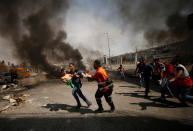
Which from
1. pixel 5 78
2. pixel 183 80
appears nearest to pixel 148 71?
pixel 183 80

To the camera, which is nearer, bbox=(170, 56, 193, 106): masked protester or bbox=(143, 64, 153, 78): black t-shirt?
bbox=(170, 56, 193, 106): masked protester

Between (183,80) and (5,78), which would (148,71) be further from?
(5,78)

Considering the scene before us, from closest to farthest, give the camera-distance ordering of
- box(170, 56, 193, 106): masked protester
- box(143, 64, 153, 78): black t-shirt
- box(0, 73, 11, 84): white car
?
box(170, 56, 193, 106): masked protester → box(143, 64, 153, 78): black t-shirt → box(0, 73, 11, 84): white car

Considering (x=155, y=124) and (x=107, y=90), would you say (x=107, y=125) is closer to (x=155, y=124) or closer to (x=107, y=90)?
(x=107, y=90)

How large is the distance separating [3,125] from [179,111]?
18.1 ft

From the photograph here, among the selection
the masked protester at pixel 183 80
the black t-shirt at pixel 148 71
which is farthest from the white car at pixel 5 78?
the masked protester at pixel 183 80

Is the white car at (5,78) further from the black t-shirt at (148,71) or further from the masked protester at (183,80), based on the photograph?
the masked protester at (183,80)

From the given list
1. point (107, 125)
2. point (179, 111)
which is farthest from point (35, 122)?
point (179, 111)

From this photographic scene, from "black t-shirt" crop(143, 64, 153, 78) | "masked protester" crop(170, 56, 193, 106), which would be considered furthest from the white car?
"masked protester" crop(170, 56, 193, 106)

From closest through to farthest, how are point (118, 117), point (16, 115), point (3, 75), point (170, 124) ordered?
point (170, 124)
point (118, 117)
point (16, 115)
point (3, 75)

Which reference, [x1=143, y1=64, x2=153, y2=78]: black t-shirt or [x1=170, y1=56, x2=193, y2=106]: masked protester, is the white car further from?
[x1=170, y1=56, x2=193, y2=106]: masked protester

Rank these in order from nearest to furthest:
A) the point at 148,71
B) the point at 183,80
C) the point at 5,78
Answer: the point at 183,80
the point at 148,71
the point at 5,78

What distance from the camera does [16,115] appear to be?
3.65 meters

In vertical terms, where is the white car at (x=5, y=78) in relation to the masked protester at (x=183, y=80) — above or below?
below
